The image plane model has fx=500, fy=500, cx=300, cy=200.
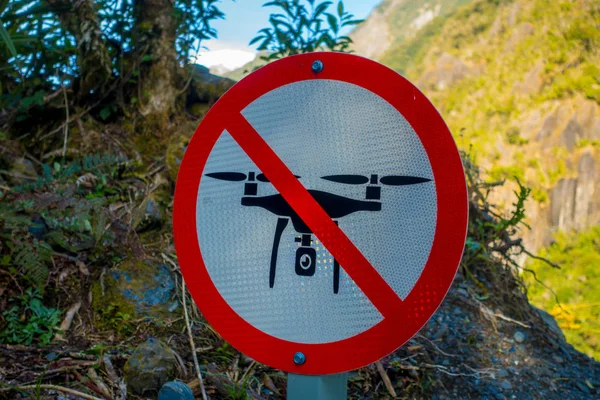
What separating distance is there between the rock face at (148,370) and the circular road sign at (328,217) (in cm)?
43

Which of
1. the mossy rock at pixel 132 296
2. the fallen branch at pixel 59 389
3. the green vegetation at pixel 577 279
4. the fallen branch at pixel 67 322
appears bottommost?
the green vegetation at pixel 577 279

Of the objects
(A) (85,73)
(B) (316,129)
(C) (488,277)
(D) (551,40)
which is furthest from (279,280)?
(D) (551,40)

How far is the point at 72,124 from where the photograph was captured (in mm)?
2922

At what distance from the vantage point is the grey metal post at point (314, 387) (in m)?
1.25

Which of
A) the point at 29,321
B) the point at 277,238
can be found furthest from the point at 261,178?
the point at 29,321

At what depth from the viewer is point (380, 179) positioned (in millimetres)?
1246

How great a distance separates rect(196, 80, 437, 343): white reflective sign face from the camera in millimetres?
1229

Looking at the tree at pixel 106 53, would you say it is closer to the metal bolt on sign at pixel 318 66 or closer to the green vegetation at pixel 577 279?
the metal bolt on sign at pixel 318 66

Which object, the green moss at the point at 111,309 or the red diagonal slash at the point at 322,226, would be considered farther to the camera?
the green moss at the point at 111,309

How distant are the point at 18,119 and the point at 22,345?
1568mm

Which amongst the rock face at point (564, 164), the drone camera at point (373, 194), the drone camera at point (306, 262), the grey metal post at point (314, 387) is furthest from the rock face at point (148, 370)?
the rock face at point (564, 164)

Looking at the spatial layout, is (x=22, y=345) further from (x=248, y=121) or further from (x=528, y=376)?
(x=528, y=376)

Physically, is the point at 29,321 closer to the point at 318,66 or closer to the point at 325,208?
the point at 325,208

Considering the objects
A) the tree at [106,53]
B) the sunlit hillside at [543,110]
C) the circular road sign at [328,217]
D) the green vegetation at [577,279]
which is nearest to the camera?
the circular road sign at [328,217]
